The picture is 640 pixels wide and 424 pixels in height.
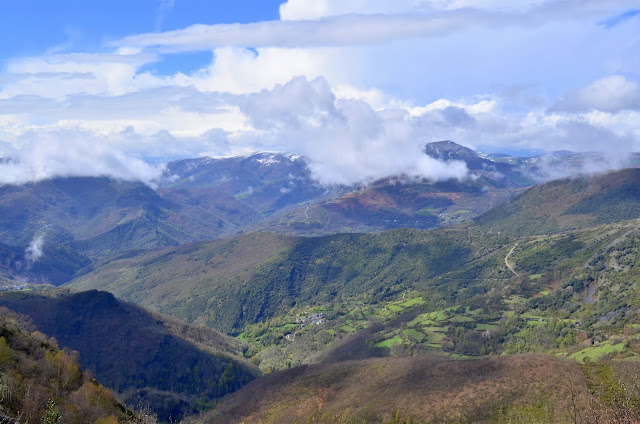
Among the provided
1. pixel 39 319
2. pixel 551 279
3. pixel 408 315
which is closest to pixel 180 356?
pixel 39 319

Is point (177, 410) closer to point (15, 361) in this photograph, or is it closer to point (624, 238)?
point (15, 361)

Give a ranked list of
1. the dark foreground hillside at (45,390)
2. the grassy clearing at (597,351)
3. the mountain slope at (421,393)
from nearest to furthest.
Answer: the dark foreground hillside at (45,390), the mountain slope at (421,393), the grassy clearing at (597,351)

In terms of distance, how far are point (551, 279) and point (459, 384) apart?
381 ft

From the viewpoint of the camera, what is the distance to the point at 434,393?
95188 mm

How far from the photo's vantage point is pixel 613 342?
11506 centimetres

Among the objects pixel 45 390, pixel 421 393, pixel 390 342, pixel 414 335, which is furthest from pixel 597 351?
pixel 45 390

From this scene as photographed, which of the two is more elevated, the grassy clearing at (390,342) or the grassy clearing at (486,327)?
the grassy clearing at (390,342)

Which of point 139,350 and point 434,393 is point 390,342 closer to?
point 434,393

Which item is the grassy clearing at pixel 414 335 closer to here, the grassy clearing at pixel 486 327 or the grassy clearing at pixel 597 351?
the grassy clearing at pixel 486 327

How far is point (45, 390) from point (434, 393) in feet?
219

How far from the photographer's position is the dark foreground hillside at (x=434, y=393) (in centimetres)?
8281

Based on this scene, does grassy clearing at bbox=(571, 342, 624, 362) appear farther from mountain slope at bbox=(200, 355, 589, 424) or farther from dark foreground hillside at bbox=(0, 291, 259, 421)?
dark foreground hillside at bbox=(0, 291, 259, 421)

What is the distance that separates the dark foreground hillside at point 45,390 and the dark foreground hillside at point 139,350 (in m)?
62.2

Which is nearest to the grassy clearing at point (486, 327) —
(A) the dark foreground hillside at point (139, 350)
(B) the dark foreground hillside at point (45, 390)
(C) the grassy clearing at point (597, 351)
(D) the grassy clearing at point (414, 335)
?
(D) the grassy clearing at point (414, 335)
